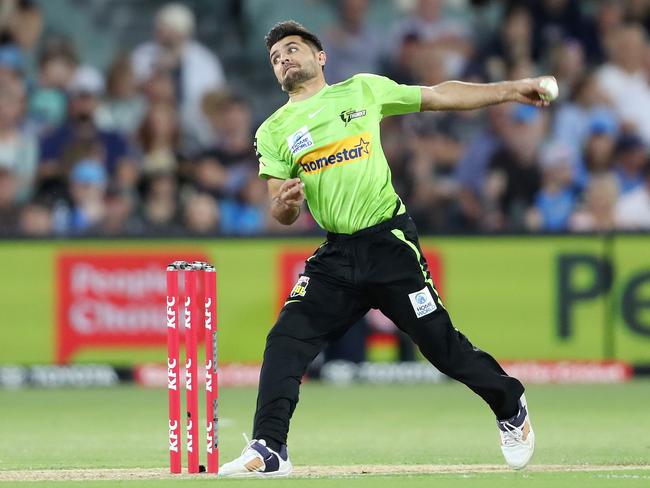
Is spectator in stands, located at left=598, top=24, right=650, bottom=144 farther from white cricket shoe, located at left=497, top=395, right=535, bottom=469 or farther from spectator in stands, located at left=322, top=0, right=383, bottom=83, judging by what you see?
white cricket shoe, located at left=497, top=395, right=535, bottom=469

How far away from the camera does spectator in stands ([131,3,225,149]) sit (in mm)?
16688

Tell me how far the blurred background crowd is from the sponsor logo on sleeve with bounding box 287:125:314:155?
7.06 metres

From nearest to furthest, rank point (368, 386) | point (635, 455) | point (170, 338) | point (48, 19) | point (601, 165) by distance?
point (170, 338) < point (635, 455) < point (368, 386) < point (601, 165) < point (48, 19)

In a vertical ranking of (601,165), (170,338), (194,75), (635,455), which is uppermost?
(194,75)

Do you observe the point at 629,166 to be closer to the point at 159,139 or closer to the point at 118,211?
the point at 159,139

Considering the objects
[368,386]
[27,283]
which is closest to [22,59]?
[27,283]

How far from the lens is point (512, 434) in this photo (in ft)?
25.9

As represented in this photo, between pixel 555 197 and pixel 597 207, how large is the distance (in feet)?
1.67

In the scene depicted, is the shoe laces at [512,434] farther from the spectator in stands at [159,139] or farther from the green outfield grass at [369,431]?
the spectator in stands at [159,139]

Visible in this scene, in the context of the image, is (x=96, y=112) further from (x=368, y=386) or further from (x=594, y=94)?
(x=594, y=94)

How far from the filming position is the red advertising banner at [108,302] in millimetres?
14500

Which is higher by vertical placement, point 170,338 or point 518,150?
point 518,150

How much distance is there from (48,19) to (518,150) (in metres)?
5.85

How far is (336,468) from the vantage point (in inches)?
318
